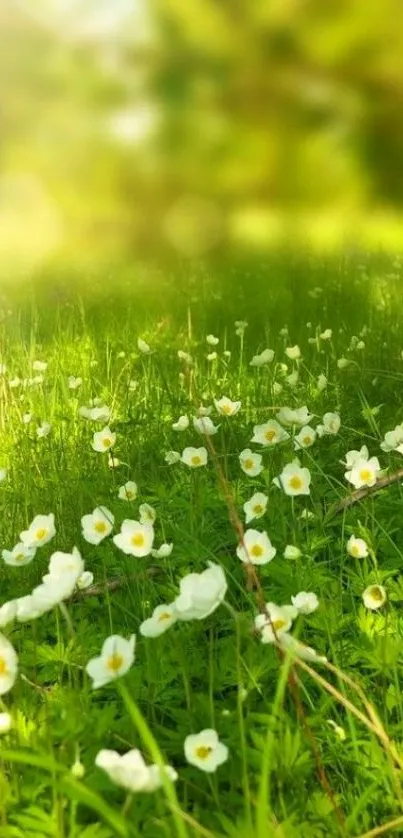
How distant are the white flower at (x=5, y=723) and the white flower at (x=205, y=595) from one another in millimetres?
200

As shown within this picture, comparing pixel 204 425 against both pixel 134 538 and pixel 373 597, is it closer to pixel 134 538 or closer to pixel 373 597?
pixel 134 538

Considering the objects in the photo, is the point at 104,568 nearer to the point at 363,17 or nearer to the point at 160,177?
the point at 363,17

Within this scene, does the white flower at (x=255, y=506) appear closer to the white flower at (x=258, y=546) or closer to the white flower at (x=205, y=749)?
the white flower at (x=258, y=546)

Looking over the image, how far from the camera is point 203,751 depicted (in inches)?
29.5

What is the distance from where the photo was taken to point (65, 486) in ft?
5.43

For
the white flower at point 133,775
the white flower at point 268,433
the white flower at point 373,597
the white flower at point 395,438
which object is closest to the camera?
the white flower at point 133,775

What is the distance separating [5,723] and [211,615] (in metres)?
0.37

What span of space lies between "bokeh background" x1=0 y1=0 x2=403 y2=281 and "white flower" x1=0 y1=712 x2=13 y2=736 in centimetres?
111

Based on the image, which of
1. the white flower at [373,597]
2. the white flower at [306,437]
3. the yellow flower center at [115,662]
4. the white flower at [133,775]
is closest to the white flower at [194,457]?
the white flower at [306,437]

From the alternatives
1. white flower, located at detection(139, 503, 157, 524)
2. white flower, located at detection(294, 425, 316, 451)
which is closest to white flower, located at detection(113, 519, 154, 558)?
white flower, located at detection(139, 503, 157, 524)

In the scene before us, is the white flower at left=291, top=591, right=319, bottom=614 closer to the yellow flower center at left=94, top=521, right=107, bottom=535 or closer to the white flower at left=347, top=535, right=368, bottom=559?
the white flower at left=347, top=535, right=368, bottom=559

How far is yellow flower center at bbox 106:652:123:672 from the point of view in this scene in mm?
750

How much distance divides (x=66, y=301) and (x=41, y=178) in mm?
1559

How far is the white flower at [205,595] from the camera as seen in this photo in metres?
0.68
